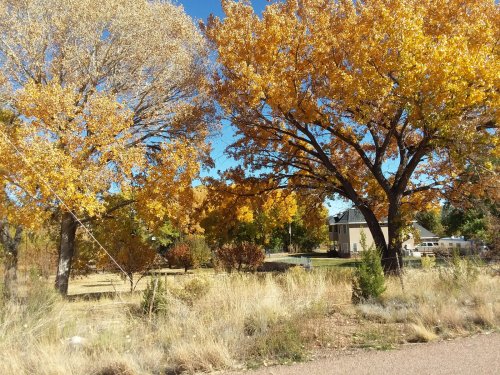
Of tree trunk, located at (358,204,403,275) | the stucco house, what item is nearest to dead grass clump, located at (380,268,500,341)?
tree trunk, located at (358,204,403,275)

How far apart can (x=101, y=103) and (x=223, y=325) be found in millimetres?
8389

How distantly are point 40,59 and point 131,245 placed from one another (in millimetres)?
8768

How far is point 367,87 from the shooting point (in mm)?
12570

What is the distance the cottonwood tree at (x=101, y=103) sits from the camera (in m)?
12.6

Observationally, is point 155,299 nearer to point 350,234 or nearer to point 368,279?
point 368,279

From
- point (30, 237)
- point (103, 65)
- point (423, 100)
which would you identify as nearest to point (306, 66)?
point (423, 100)

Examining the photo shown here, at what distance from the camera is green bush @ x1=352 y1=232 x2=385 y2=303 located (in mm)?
9047

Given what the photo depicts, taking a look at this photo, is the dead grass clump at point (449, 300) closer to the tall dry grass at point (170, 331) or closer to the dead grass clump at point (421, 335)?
the dead grass clump at point (421, 335)

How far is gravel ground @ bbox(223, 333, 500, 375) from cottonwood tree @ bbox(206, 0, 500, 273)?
5.67 metres

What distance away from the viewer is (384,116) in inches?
530

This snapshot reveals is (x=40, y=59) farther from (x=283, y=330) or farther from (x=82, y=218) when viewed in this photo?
(x=283, y=330)

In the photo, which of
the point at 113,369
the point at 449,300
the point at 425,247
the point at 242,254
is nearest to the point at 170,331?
the point at 113,369

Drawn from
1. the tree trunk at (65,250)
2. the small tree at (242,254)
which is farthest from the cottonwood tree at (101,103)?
the small tree at (242,254)

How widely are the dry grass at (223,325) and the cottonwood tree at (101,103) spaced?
4540mm
